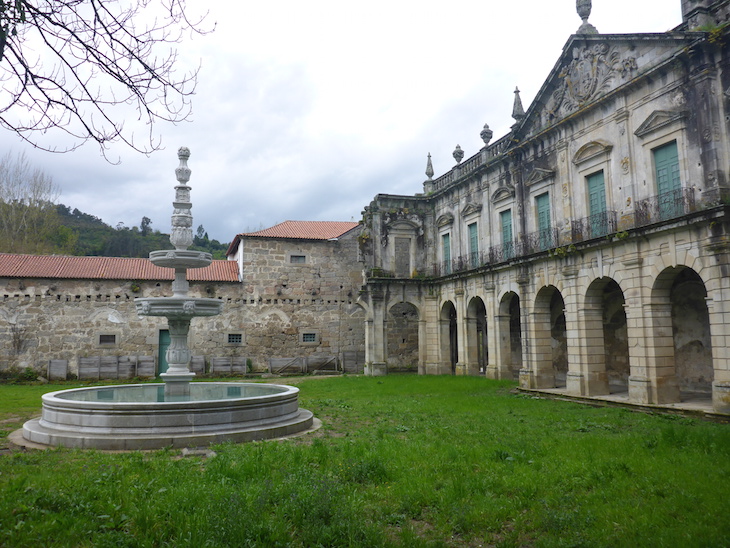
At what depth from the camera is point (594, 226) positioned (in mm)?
15797

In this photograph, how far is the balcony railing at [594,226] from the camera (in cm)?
1516

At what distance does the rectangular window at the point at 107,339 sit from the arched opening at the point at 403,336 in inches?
506

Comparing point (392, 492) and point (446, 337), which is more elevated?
point (446, 337)

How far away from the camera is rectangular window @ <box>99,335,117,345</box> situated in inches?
942

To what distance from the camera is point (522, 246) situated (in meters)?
19.0

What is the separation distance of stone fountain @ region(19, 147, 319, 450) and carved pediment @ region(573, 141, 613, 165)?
11.1m

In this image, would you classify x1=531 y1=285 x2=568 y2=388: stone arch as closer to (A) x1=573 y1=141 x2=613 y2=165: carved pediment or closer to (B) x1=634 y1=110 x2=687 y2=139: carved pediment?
(A) x1=573 y1=141 x2=613 y2=165: carved pediment

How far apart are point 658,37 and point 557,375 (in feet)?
39.5

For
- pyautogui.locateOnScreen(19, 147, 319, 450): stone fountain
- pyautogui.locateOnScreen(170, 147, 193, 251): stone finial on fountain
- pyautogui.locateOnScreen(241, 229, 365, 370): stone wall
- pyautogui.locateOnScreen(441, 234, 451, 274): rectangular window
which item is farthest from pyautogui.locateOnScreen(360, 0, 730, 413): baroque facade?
pyautogui.locateOnScreen(170, 147, 193, 251): stone finial on fountain

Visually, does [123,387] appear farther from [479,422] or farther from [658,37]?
[658,37]

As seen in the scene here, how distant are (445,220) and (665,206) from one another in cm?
1197

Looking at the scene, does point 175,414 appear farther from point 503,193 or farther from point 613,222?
point 503,193

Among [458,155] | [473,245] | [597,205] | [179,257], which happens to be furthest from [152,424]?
[458,155]

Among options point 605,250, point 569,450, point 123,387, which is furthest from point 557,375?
point 123,387
